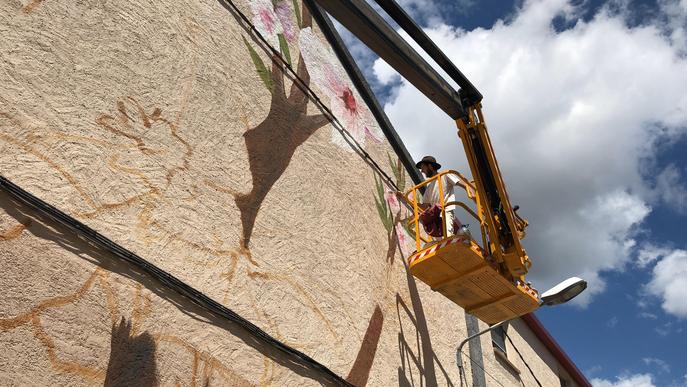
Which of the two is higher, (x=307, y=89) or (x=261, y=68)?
(x=307, y=89)

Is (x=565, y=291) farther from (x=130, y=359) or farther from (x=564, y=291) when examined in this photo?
(x=130, y=359)

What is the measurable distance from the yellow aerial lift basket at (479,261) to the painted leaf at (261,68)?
2446mm

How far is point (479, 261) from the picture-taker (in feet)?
23.0

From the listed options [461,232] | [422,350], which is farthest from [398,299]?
[461,232]

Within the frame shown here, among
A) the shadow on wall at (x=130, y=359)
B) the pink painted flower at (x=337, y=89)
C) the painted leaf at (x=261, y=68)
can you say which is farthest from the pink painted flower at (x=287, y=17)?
the shadow on wall at (x=130, y=359)

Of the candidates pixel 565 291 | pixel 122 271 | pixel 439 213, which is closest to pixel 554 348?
pixel 565 291

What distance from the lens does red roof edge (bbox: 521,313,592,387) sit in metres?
12.9

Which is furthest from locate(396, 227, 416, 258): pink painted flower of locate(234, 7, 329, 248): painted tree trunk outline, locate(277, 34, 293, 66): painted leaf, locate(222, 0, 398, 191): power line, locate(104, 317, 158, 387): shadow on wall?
locate(104, 317, 158, 387): shadow on wall

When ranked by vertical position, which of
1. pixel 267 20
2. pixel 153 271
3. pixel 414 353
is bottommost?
pixel 153 271

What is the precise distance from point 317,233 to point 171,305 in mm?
2305

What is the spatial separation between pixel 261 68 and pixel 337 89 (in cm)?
169

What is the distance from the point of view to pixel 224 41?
236 inches

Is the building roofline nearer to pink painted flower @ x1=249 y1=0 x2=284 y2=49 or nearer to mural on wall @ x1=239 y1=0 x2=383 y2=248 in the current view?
mural on wall @ x1=239 y1=0 x2=383 y2=248

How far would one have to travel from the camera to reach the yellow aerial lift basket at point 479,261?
22.8ft
